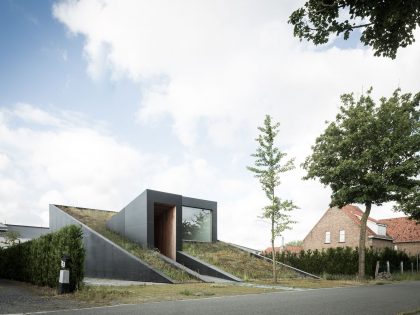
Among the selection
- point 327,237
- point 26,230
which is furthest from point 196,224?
point 26,230

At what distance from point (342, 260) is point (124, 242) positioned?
18.1 metres

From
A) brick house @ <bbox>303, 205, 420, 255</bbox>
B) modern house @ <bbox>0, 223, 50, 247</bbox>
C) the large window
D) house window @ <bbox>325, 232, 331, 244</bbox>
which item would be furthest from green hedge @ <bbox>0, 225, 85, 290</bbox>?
house window @ <bbox>325, 232, 331, 244</bbox>

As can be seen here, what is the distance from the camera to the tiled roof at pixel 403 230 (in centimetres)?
4614

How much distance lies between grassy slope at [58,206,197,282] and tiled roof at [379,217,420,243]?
35202 mm

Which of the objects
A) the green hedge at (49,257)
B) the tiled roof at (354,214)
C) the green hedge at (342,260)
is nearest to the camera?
the green hedge at (49,257)

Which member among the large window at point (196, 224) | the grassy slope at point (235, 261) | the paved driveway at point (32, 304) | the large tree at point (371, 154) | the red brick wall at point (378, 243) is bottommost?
the red brick wall at point (378, 243)

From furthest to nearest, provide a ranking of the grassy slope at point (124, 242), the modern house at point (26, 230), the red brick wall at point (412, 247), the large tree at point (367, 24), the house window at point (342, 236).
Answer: the modern house at point (26, 230) < the house window at point (342, 236) < the red brick wall at point (412, 247) < the grassy slope at point (124, 242) < the large tree at point (367, 24)

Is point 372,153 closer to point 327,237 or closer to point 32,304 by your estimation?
point 32,304

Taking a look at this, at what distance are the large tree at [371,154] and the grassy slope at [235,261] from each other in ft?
20.1

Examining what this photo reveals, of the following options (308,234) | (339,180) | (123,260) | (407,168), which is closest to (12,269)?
(123,260)

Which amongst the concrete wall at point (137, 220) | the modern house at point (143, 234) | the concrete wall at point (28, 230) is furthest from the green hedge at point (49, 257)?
the concrete wall at point (28, 230)

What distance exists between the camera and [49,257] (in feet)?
46.7

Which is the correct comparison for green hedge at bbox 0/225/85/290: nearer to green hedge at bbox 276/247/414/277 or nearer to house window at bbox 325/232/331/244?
green hedge at bbox 276/247/414/277

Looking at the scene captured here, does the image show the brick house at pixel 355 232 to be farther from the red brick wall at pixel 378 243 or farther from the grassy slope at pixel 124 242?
the grassy slope at pixel 124 242
